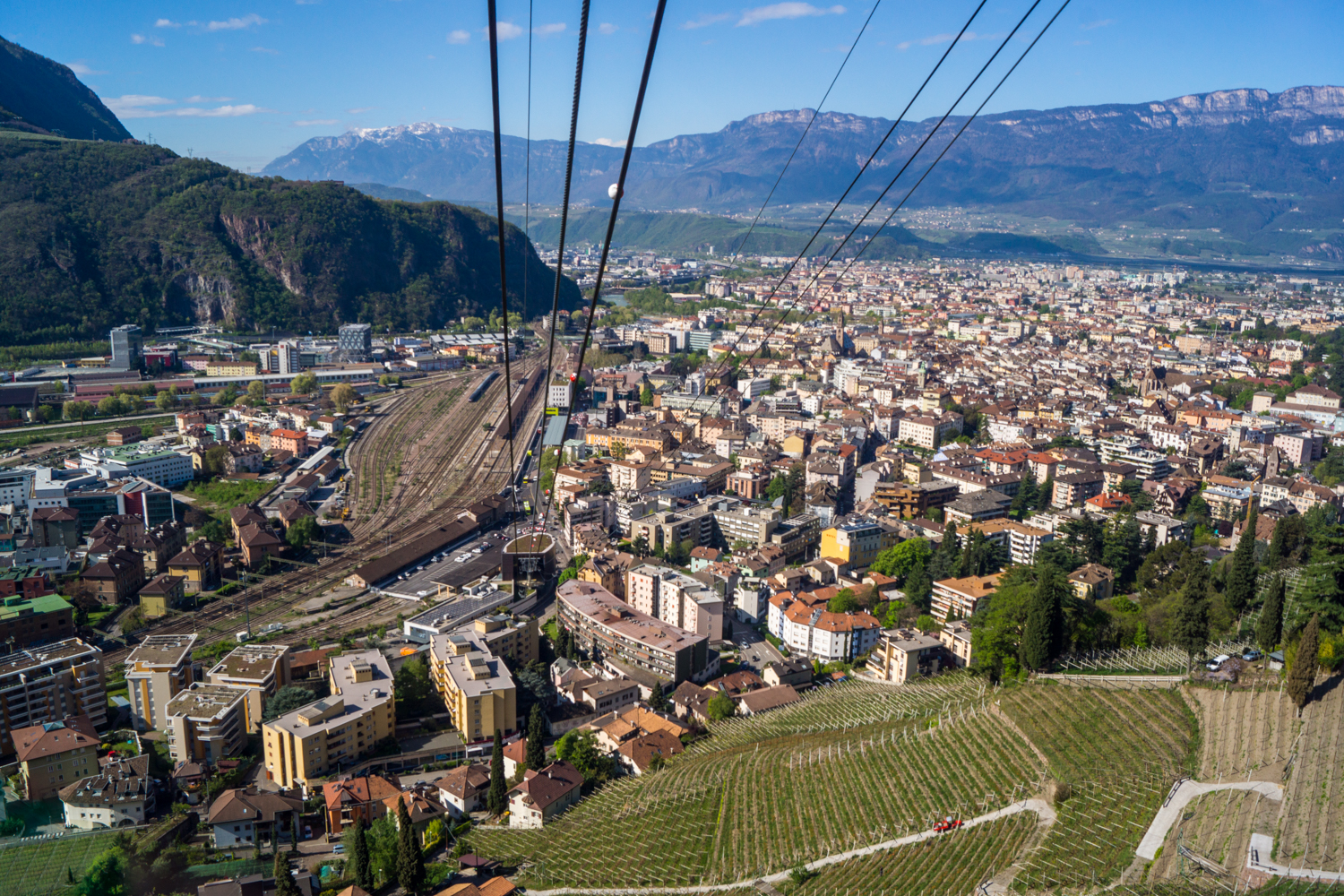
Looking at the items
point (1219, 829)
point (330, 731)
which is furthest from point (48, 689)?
point (1219, 829)

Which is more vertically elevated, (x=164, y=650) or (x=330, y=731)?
(x=164, y=650)

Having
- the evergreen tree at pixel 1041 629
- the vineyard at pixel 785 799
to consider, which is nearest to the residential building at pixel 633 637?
the vineyard at pixel 785 799

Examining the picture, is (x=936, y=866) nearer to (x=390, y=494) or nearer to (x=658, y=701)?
(x=658, y=701)

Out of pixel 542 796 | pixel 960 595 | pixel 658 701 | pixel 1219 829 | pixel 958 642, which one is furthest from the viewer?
pixel 960 595

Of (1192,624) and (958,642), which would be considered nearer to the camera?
(1192,624)

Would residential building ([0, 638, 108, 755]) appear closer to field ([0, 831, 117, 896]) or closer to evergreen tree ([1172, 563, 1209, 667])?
field ([0, 831, 117, 896])

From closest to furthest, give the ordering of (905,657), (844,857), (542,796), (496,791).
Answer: (844,857) < (542,796) < (496,791) < (905,657)

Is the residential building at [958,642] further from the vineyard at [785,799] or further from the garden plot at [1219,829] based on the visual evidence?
the garden plot at [1219,829]
